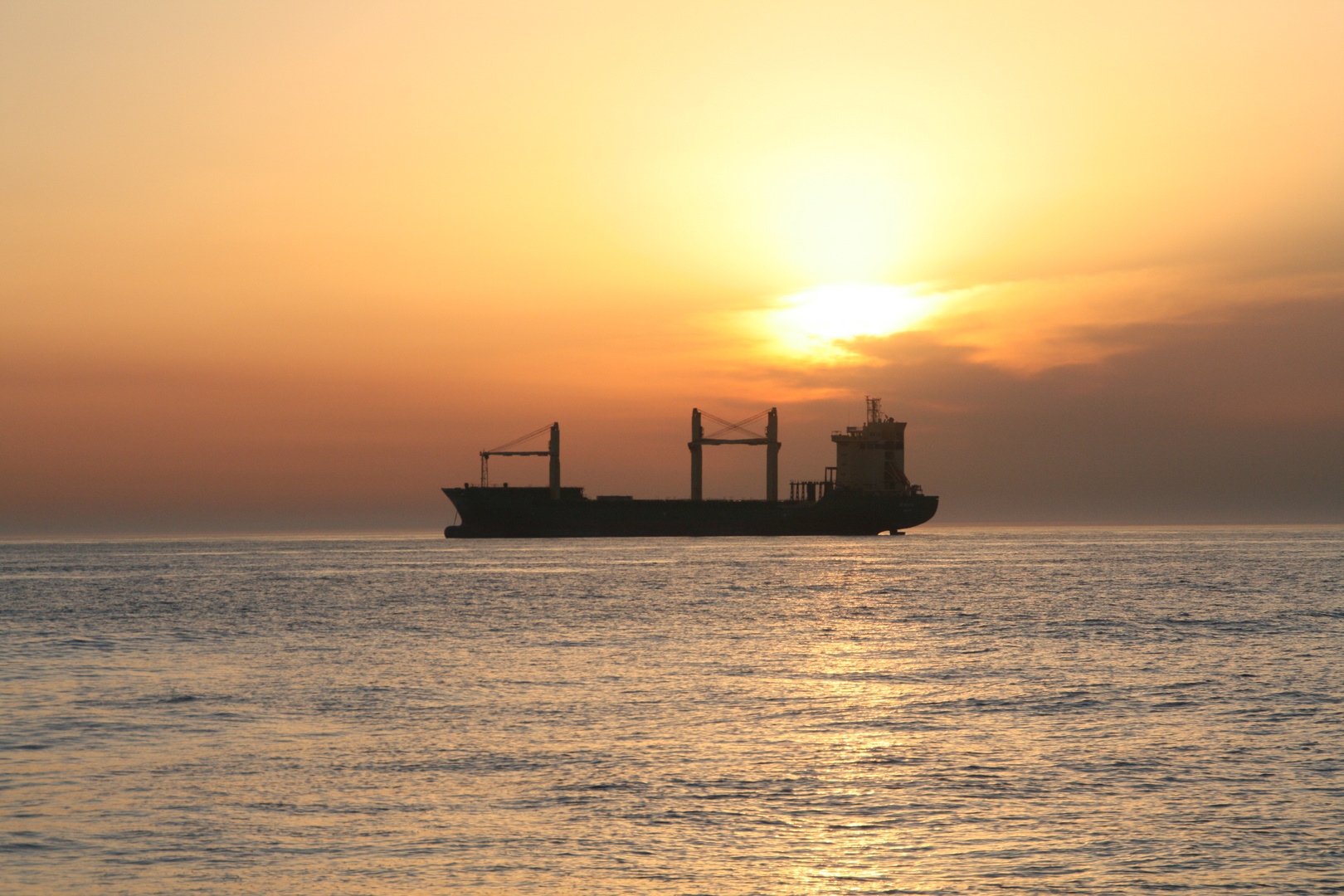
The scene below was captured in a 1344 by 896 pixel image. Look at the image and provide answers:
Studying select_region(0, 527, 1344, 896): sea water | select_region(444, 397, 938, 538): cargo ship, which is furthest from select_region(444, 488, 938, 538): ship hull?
select_region(0, 527, 1344, 896): sea water

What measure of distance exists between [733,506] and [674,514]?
778cm

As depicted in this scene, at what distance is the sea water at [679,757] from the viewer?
1126 centimetres

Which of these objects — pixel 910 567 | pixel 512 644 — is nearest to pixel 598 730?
pixel 512 644

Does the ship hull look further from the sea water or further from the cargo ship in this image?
the sea water

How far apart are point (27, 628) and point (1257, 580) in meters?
62.7

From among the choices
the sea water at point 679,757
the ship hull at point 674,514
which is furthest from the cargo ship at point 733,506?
the sea water at point 679,757

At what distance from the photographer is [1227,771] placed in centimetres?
1543

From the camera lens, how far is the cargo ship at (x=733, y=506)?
143250mm

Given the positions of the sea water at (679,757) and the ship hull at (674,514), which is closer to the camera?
the sea water at (679,757)

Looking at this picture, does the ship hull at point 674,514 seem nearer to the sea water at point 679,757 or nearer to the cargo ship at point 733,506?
the cargo ship at point 733,506

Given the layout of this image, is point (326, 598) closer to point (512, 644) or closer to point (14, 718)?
point (512, 644)

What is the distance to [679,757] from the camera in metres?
16.4

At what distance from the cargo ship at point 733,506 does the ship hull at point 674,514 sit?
0.11 metres

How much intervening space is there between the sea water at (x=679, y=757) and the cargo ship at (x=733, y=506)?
102 meters
